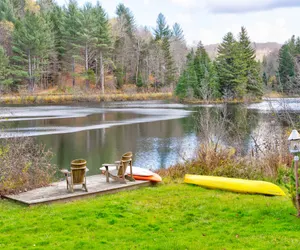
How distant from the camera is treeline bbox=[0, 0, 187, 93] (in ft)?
181

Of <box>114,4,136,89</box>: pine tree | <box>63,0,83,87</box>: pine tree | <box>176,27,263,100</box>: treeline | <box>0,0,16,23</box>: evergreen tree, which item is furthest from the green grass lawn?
<box>0,0,16,23</box>: evergreen tree

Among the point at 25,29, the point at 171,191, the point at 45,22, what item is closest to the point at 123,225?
the point at 171,191

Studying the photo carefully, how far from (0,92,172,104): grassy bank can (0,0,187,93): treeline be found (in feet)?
11.4

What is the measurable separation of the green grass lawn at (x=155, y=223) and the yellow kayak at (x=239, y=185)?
13.1 inches

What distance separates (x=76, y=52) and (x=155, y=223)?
56.7m

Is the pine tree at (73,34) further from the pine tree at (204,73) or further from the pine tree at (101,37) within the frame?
the pine tree at (204,73)

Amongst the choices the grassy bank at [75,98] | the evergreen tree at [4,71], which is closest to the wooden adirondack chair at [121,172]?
the grassy bank at [75,98]

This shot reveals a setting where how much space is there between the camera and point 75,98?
54531mm

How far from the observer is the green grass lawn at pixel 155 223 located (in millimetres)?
5004

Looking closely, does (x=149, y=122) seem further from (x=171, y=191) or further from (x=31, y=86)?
(x=31, y=86)

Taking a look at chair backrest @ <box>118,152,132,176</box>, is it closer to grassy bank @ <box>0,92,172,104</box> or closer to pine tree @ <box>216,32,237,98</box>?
grassy bank @ <box>0,92,172,104</box>

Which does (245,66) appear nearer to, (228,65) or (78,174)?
(228,65)

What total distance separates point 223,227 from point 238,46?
4717cm

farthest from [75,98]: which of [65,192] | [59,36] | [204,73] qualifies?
[65,192]
